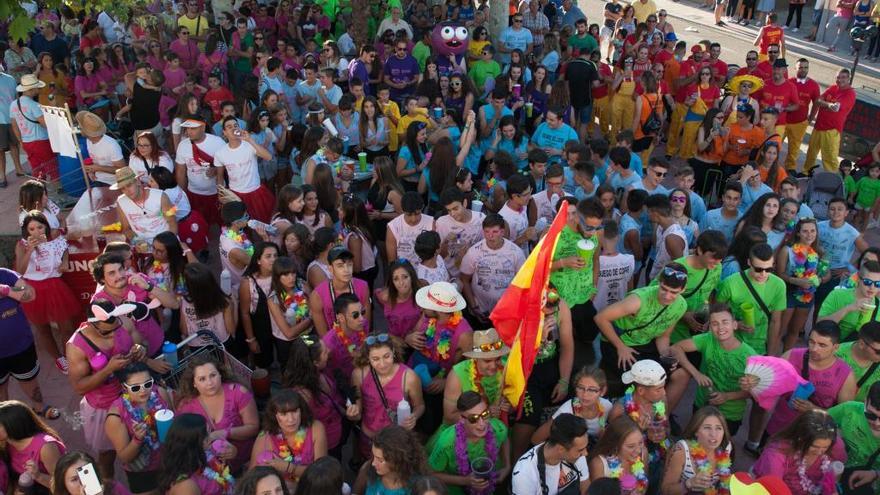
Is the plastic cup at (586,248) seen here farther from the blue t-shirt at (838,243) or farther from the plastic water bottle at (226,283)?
the plastic water bottle at (226,283)

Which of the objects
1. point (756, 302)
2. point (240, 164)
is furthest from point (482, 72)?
point (756, 302)

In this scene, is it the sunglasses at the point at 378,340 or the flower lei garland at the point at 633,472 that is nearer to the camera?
the flower lei garland at the point at 633,472

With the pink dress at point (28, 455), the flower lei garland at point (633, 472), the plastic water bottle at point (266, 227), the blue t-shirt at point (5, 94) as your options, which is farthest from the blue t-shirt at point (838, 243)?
the blue t-shirt at point (5, 94)

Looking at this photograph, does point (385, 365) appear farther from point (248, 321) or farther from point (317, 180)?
point (317, 180)

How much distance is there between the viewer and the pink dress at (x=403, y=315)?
5.75m

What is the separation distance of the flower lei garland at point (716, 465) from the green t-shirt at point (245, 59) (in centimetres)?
1002

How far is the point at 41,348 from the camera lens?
7.31 metres

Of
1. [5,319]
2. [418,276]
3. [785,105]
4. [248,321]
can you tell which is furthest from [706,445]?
[785,105]

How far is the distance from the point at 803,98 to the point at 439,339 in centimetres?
802

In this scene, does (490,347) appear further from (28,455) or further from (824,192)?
(824,192)

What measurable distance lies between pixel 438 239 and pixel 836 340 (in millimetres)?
2899

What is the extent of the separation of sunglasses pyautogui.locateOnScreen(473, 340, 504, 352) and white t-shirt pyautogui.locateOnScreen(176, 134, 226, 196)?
168 inches

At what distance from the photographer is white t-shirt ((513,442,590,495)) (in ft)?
14.1

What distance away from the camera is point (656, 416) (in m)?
4.80
